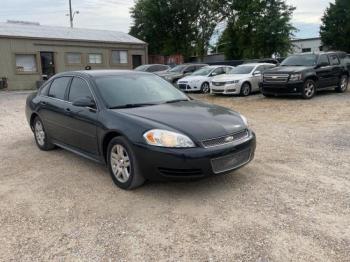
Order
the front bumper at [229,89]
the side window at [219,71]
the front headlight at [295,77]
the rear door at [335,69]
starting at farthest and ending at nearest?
the side window at [219,71] < the front bumper at [229,89] < the rear door at [335,69] < the front headlight at [295,77]

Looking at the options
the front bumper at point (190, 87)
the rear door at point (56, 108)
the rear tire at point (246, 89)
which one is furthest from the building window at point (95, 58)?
the rear door at point (56, 108)

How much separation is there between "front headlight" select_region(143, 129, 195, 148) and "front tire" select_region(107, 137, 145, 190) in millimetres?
326

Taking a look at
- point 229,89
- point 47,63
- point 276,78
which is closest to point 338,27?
point 229,89

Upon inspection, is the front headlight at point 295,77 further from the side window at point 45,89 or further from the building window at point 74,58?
the building window at point 74,58

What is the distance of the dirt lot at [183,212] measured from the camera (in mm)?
3307

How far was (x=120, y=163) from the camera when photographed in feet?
15.4

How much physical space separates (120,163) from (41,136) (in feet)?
9.24

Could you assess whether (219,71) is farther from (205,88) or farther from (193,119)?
(193,119)

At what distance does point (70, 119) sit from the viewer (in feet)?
18.3

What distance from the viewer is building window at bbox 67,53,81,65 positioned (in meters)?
27.1

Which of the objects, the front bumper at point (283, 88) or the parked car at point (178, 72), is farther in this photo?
the parked car at point (178, 72)

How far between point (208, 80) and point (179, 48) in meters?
24.1

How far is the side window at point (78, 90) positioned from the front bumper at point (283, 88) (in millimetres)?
9516

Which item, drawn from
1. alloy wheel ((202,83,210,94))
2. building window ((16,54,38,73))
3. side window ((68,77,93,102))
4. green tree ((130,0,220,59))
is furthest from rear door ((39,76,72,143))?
green tree ((130,0,220,59))
